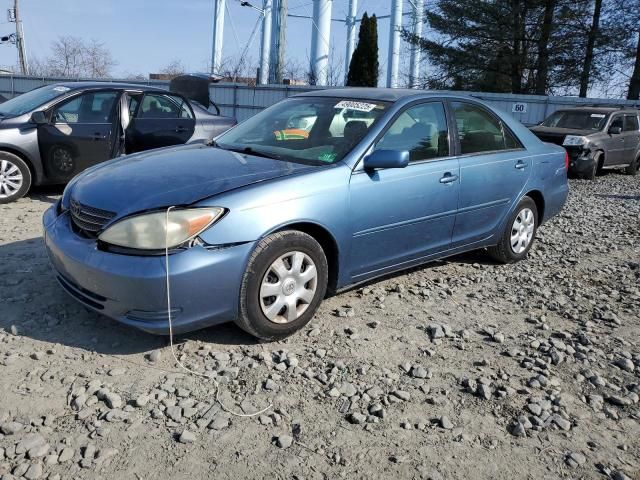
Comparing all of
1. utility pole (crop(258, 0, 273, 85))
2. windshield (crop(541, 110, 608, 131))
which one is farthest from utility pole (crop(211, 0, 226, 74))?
windshield (crop(541, 110, 608, 131))

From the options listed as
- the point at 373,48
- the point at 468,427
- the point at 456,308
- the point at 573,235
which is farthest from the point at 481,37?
the point at 468,427

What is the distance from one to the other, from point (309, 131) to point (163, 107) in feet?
14.4

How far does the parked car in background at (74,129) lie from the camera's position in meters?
6.88

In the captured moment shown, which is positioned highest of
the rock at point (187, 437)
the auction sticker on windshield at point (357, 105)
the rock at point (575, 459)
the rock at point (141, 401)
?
the auction sticker on windshield at point (357, 105)

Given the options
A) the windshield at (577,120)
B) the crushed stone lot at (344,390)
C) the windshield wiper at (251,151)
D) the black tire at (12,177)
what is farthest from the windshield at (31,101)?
the windshield at (577,120)

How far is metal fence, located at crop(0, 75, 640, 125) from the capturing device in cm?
1672

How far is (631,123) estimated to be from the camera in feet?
46.0

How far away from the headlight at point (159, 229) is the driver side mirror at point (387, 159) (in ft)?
3.86

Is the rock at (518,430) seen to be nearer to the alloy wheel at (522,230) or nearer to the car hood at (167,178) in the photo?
the car hood at (167,178)

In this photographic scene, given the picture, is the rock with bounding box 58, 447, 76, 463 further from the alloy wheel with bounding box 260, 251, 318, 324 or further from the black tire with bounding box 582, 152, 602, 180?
the black tire with bounding box 582, 152, 602, 180

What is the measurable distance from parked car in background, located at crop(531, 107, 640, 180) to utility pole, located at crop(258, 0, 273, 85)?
1885cm

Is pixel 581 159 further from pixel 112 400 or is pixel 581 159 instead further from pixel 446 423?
pixel 112 400

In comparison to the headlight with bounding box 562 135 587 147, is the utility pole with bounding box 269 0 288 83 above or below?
above

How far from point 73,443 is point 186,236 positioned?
1133 mm
